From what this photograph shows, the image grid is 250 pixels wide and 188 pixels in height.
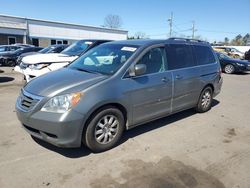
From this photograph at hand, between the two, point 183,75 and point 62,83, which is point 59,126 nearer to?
point 62,83

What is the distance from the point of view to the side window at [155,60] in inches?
183

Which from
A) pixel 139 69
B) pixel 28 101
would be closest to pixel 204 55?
pixel 139 69

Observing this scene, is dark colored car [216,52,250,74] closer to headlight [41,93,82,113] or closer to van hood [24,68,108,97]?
van hood [24,68,108,97]

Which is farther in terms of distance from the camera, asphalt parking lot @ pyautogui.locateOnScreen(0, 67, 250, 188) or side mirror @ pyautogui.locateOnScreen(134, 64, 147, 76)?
side mirror @ pyautogui.locateOnScreen(134, 64, 147, 76)

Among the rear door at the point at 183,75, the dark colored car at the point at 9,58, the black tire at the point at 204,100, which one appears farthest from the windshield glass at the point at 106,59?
the dark colored car at the point at 9,58

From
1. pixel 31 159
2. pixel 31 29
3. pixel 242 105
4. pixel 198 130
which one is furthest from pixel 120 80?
pixel 31 29

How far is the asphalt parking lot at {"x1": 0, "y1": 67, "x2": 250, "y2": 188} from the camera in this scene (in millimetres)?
3320

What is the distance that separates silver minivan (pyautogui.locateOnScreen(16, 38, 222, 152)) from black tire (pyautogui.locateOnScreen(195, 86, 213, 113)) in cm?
38

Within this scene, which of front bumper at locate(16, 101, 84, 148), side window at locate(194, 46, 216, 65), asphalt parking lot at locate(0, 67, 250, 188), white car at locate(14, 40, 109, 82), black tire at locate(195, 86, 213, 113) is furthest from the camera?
white car at locate(14, 40, 109, 82)

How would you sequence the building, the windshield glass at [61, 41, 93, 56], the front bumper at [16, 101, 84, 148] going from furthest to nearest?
the building < the windshield glass at [61, 41, 93, 56] < the front bumper at [16, 101, 84, 148]

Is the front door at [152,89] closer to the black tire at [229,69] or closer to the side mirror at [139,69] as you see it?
the side mirror at [139,69]

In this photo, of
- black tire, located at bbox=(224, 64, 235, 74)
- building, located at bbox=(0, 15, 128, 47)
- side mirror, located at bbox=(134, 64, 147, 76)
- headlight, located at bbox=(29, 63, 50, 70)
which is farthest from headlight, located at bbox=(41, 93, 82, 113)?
building, located at bbox=(0, 15, 128, 47)

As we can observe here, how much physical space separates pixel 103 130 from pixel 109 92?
636mm

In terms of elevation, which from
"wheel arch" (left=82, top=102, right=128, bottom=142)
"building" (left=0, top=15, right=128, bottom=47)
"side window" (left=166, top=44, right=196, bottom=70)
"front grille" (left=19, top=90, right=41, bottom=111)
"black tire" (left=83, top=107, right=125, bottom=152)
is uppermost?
"building" (left=0, top=15, right=128, bottom=47)
